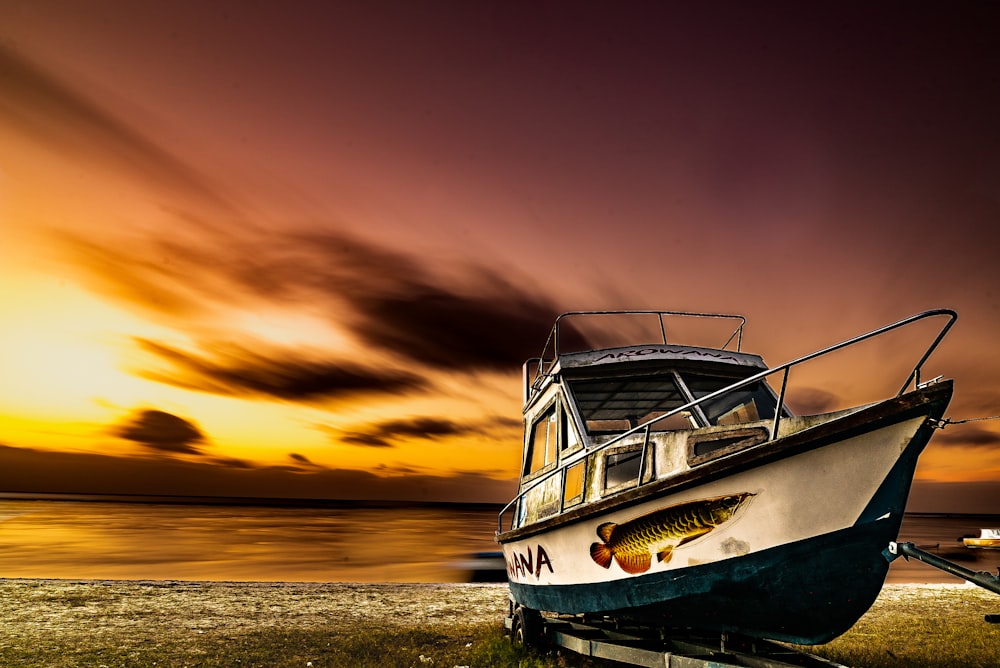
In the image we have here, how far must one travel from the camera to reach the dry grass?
23.0 feet

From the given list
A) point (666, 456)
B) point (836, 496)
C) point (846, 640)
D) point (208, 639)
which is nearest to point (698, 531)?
point (666, 456)

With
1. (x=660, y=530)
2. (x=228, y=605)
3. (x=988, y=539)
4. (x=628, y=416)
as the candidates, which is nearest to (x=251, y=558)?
(x=228, y=605)

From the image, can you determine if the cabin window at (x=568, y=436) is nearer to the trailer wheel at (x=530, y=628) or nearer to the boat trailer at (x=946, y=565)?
the trailer wheel at (x=530, y=628)

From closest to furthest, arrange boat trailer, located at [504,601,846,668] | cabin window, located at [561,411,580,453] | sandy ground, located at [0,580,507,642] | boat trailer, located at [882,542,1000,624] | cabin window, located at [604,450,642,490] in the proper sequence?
boat trailer, located at [882,542,1000,624]
boat trailer, located at [504,601,846,668]
cabin window, located at [604,450,642,490]
cabin window, located at [561,411,580,453]
sandy ground, located at [0,580,507,642]

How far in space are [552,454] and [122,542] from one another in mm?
34034

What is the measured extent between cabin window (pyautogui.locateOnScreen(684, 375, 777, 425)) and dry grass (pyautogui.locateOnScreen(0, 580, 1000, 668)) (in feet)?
10.1

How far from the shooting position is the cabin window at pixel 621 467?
5.95 meters

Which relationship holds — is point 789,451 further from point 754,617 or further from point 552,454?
point 552,454

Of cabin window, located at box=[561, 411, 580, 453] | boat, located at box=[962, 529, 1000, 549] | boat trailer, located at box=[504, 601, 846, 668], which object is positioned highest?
cabin window, located at box=[561, 411, 580, 453]

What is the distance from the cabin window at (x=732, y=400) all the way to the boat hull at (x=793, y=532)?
2.48 meters

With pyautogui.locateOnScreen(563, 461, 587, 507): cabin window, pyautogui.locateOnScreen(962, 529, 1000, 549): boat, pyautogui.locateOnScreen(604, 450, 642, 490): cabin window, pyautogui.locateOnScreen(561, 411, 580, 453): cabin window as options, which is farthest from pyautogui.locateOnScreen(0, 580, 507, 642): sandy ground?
pyautogui.locateOnScreen(962, 529, 1000, 549): boat

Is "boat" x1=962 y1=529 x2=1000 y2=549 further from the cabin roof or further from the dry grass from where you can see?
the cabin roof

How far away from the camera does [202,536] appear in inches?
1507

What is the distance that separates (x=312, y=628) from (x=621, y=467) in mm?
5588
